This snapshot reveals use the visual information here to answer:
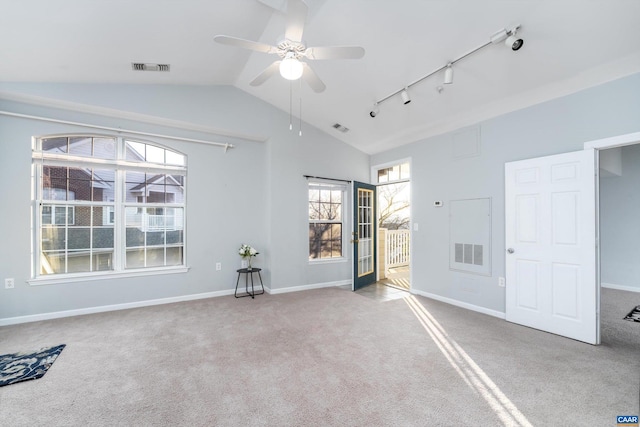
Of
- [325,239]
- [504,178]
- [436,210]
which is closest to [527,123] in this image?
[504,178]

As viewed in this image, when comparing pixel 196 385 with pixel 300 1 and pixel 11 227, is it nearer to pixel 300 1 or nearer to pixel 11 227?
pixel 300 1

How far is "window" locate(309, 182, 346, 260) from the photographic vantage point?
5.41 metres

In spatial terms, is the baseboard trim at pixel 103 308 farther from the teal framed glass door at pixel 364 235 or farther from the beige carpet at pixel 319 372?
the teal framed glass door at pixel 364 235

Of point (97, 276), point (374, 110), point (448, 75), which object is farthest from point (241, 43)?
point (97, 276)

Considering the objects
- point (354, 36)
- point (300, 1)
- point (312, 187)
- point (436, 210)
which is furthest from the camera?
point (312, 187)

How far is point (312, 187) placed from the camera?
213 inches

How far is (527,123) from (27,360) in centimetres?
581

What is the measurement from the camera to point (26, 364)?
2482 mm

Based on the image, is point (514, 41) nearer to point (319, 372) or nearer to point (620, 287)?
point (319, 372)

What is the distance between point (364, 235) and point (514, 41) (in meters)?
3.78

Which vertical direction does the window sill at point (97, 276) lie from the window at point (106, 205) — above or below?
below

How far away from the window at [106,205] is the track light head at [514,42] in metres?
4.40

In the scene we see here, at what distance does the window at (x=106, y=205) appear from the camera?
12.0ft

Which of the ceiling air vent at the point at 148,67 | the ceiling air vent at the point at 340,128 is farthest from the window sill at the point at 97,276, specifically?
the ceiling air vent at the point at 340,128
